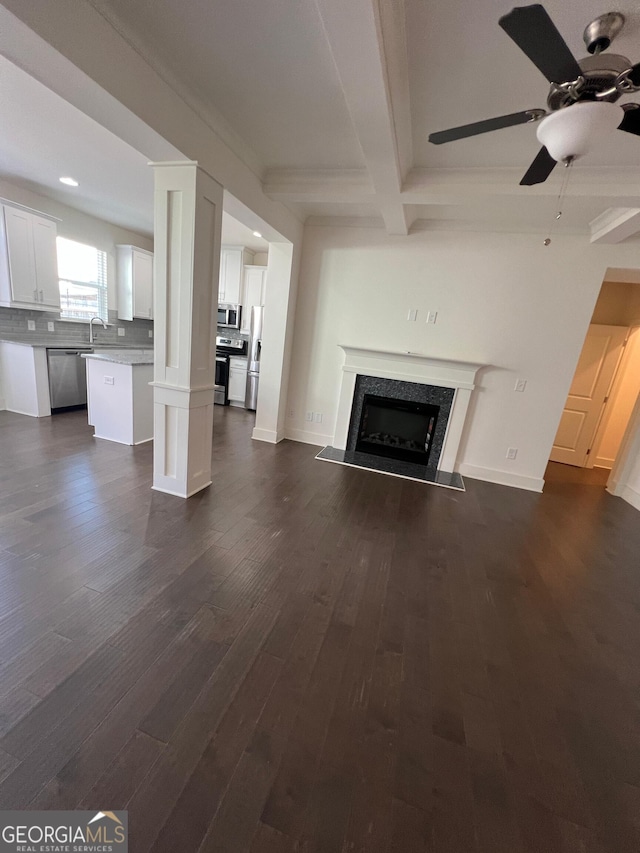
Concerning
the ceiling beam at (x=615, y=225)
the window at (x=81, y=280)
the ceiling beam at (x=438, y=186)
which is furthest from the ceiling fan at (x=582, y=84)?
the window at (x=81, y=280)

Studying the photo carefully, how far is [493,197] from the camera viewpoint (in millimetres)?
2621

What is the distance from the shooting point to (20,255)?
4.07 m

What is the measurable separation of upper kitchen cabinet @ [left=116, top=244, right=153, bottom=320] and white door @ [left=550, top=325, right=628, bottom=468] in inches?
268

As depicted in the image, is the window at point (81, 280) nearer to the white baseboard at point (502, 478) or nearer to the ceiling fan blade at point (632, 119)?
the white baseboard at point (502, 478)

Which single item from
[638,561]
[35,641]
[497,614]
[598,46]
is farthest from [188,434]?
[638,561]

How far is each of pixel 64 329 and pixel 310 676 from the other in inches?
225

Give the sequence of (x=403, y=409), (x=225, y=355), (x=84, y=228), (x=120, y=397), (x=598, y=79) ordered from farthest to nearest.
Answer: (x=225, y=355)
(x=84, y=228)
(x=403, y=409)
(x=120, y=397)
(x=598, y=79)

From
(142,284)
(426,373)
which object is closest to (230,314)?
(142,284)

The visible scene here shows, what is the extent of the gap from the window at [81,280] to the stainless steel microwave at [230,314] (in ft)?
5.99

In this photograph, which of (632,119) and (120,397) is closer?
(632,119)

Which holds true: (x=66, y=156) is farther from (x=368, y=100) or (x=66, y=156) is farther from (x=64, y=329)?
(x=368, y=100)

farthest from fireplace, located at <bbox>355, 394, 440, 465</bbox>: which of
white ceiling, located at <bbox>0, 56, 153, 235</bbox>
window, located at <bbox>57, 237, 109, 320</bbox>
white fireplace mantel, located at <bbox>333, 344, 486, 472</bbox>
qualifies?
window, located at <bbox>57, 237, 109, 320</bbox>

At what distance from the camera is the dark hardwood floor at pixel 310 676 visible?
1040mm

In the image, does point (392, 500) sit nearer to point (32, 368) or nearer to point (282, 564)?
point (282, 564)
